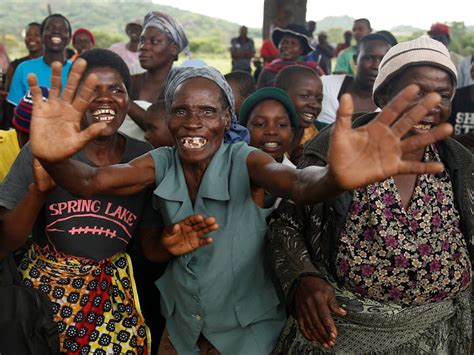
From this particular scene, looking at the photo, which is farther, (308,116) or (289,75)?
(289,75)

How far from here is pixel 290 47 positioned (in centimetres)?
657

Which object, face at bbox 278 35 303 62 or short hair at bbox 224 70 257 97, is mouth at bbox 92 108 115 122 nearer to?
short hair at bbox 224 70 257 97

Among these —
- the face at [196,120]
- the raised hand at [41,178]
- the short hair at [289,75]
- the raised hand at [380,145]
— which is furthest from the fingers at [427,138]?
the short hair at [289,75]

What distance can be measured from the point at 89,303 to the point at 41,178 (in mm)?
591

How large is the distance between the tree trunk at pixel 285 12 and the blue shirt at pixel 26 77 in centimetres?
480

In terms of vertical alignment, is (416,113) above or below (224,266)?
above

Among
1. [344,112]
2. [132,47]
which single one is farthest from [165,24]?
[132,47]

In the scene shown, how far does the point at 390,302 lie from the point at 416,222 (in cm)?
32

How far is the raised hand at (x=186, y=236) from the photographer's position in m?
2.09

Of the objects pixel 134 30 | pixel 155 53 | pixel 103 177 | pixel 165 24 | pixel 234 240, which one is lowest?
pixel 234 240

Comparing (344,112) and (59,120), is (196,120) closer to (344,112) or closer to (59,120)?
(59,120)

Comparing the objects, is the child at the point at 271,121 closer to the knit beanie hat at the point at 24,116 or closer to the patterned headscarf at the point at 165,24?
the knit beanie hat at the point at 24,116

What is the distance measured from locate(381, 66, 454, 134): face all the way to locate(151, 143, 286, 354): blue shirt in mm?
672

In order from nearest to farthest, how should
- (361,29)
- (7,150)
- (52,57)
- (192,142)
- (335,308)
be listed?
1. (335,308)
2. (192,142)
3. (7,150)
4. (52,57)
5. (361,29)
